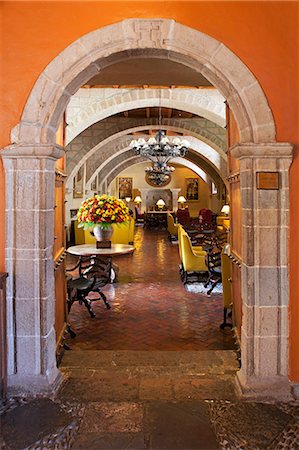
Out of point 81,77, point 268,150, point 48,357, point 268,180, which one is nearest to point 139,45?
point 81,77

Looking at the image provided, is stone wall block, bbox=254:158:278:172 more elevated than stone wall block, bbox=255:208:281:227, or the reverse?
stone wall block, bbox=254:158:278:172

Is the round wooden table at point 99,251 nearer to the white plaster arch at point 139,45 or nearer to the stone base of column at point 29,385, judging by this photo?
the stone base of column at point 29,385

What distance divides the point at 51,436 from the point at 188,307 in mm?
3092

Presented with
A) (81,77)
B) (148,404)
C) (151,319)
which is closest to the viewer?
(148,404)

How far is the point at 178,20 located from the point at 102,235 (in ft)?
12.7

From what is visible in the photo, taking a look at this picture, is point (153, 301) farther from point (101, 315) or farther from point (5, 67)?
point (5, 67)

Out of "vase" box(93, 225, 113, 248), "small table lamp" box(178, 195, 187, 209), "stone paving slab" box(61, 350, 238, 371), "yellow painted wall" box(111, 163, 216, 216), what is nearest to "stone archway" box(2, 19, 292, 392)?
"stone paving slab" box(61, 350, 238, 371)

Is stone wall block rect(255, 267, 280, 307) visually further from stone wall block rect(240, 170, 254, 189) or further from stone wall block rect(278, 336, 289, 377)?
stone wall block rect(240, 170, 254, 189)

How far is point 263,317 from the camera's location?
2.47m

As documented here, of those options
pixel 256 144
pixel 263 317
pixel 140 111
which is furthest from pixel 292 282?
pixel 140 111

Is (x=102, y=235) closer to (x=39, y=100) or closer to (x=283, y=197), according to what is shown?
(x=39, y=100)

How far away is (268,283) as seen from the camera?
2473 mm

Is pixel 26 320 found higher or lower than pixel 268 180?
lower

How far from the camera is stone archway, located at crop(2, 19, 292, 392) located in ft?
8.07
